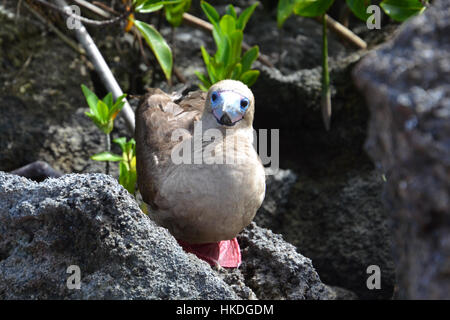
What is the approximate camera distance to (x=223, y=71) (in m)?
3.41

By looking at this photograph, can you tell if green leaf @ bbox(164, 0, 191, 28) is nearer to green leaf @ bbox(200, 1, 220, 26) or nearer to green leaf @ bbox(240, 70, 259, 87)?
green leaf @ bbox(200, 1, 220, 26)

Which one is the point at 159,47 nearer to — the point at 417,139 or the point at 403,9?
the point at 403,9

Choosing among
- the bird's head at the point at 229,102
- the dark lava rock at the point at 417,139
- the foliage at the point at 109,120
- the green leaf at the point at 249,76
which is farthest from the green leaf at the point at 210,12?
the dark lava rock at the point at 417,139

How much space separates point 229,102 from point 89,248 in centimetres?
83

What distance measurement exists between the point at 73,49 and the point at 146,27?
975 mm

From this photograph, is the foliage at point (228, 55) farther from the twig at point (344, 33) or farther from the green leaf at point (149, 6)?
the twig at point (344, 33)

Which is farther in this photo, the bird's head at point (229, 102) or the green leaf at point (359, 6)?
the green leaf at point (359, 6)

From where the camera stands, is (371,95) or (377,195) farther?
(377,195)

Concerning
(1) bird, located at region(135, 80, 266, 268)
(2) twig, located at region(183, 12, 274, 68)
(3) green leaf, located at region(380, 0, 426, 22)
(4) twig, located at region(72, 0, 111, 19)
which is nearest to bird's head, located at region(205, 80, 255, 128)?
(1) bird, located at region(135, 80, 266, 268)

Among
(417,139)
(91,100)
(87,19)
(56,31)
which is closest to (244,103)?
(91,100)

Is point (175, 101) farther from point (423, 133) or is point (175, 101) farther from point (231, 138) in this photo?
point (423, 133)

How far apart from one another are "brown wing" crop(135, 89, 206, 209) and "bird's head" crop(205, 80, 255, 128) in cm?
25

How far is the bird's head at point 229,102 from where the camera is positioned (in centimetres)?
245
